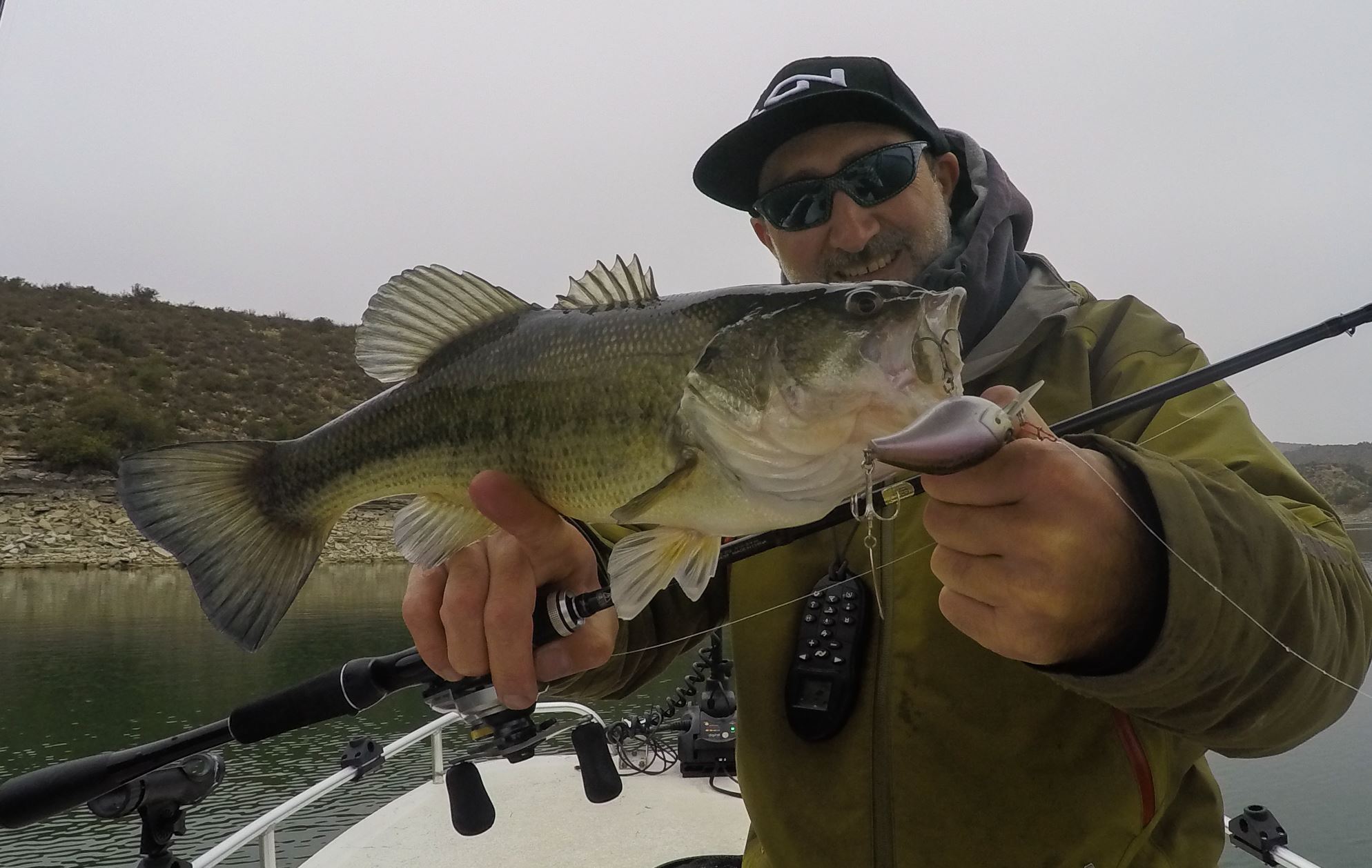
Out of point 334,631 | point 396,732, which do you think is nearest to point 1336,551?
point 396,732

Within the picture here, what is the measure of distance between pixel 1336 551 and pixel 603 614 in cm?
131

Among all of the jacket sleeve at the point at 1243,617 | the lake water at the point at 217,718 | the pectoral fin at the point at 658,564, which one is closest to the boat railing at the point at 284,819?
the lake water at the point at 217,718

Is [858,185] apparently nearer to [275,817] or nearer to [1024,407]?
[1024,407]

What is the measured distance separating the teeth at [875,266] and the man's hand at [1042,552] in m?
1.34

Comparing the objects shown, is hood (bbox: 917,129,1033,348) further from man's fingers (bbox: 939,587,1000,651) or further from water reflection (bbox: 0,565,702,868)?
water reflection (bbox: 0,565,702,868)

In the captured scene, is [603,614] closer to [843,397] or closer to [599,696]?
[599,696]

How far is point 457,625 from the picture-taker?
154 cm

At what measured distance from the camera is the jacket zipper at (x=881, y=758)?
1.62 metres

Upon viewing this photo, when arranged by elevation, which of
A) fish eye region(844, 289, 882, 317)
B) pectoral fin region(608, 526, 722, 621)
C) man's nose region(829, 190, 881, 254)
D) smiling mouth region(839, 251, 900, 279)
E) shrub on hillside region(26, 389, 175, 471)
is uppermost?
shrub on hillside region(26, 389, 175, 471)

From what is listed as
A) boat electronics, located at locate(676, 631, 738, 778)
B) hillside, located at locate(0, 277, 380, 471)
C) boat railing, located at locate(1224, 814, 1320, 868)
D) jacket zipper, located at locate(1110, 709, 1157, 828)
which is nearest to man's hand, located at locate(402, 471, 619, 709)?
jacket zipper, located at locate(1110, 709, 1157, 828)

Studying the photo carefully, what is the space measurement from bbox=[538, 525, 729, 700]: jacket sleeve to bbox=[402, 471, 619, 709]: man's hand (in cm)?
29

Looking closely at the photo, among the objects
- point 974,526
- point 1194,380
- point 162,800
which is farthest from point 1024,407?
point 162,800

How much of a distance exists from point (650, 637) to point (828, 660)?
554mm

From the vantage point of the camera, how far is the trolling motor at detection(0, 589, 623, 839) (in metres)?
1.65
